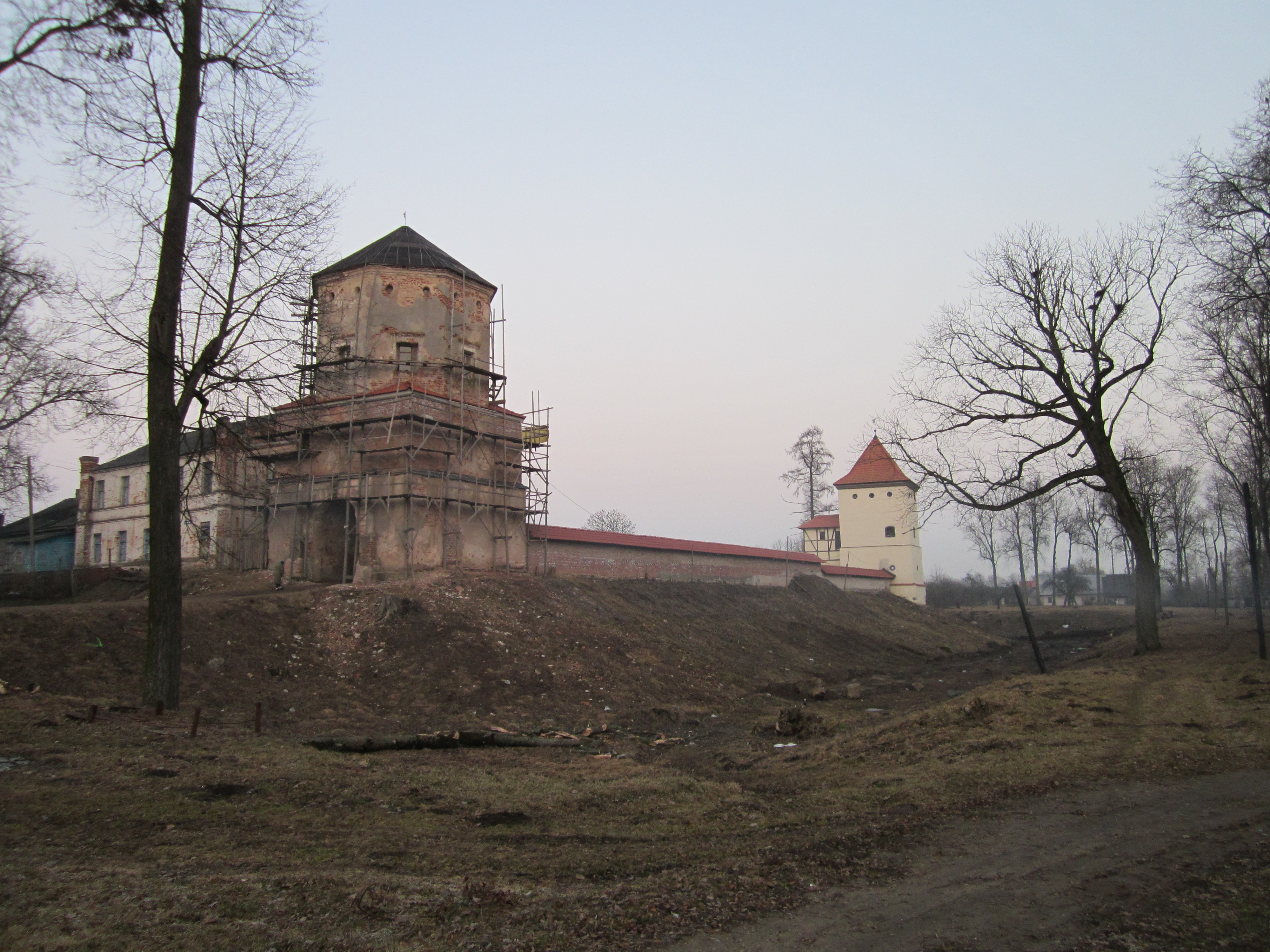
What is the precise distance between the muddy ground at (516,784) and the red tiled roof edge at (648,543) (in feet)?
23.1

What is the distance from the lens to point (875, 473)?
2254 inches

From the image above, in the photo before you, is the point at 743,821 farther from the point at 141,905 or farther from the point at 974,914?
the point at 141,905

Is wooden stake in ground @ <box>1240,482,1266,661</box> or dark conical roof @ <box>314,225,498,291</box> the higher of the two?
dark conical roof @ <box>314,225,498,291</box>

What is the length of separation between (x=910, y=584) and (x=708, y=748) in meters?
46.1

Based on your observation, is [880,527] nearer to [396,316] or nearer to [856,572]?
[856,572]

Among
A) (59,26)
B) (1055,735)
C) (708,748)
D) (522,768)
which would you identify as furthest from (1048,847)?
(59,26)

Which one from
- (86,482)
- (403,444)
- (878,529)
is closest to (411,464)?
(403,444)

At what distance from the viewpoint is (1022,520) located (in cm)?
6950

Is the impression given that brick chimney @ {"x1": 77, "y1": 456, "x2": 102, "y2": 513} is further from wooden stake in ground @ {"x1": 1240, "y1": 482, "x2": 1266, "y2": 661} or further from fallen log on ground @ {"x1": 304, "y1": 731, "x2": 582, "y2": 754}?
wooden stake in ground @ {"x1": 1240, "y1": 482, "x2": 1266, "y2": 661}

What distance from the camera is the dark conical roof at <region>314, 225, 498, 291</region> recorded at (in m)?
25.8

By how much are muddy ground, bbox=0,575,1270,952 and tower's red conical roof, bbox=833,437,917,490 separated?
36.0 meters

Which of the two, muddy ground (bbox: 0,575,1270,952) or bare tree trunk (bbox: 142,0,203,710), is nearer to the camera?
muddy ground (bbox: 0,575,1270,952)

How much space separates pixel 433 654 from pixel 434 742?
703 cm

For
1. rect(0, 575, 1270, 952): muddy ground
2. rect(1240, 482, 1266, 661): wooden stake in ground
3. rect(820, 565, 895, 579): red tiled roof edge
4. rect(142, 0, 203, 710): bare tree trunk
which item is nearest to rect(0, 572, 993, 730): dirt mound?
rect(0, 575, 1270, 952): muddy ground
